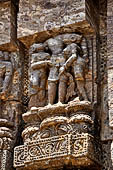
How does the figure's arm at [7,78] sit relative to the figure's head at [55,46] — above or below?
below

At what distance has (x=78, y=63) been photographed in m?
7.59

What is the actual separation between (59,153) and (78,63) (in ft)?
3.81

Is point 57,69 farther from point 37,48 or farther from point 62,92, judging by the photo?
point 37,48

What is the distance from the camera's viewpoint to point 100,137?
7414mm

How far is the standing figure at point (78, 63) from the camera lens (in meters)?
7.53

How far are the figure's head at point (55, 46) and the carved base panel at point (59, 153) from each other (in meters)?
1.18

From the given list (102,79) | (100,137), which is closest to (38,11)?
(102,79)

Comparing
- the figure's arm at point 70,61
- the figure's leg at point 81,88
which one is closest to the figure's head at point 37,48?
the figure's arm at point 70,61

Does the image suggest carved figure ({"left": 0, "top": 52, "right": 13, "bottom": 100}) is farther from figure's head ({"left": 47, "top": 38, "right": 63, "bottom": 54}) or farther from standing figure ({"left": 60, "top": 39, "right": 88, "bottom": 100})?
standing figure ({"left": 60, "top": 39, "right": 88, "bottom": 100})

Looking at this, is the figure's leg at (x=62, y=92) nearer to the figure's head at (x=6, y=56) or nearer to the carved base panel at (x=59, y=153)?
the carved base panel at (x=59, y=153)

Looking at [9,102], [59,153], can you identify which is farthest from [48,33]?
[59,153]

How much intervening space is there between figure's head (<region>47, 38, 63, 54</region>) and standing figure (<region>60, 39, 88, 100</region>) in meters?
0.11

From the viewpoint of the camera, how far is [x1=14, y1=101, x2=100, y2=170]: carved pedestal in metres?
7.11

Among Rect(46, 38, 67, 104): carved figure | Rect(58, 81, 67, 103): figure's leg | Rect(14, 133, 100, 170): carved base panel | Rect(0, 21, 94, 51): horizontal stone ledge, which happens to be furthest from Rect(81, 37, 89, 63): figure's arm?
Rect(14, 133, 100, 170): carved base panel
